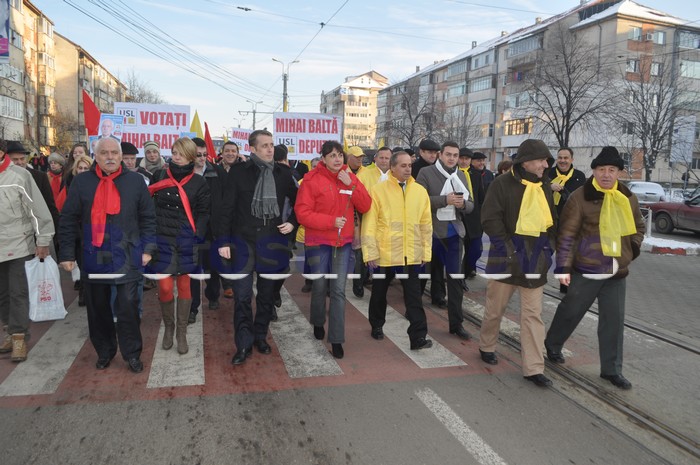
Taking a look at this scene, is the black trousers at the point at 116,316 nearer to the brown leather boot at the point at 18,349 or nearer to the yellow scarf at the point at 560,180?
the brown leather boot at the point at 18,349

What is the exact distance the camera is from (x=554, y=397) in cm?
408

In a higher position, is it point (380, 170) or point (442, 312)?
point (380, 170)

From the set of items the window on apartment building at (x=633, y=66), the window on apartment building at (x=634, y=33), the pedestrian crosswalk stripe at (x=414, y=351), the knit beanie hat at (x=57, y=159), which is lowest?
the pedestrian crosswalk stripe at (x=414, y=351)

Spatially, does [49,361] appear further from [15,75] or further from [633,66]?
Result: [633,66]

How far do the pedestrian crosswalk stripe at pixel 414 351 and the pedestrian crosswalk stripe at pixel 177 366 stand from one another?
1857mm

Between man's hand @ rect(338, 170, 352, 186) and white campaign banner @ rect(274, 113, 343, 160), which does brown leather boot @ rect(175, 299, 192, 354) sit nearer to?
man's hand @ rect(338, 170, 352, 186)


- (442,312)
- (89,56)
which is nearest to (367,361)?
(442,312)

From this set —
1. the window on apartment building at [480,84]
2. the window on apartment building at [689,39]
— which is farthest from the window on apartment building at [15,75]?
the window on apartment building at [689,39]

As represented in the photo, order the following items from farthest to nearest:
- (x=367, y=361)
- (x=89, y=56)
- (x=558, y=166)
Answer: (x=89, y=56) → (x=558, y=166) → (x=367, y=361)

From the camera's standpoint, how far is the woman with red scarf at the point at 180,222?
476cm

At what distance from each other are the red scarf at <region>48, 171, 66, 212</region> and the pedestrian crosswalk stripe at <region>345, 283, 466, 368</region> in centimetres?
427

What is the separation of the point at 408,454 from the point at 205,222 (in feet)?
9.82

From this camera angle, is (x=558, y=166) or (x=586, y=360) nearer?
(x=586, y=360)

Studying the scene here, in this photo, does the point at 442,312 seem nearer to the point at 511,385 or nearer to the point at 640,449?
the point at 511,385
